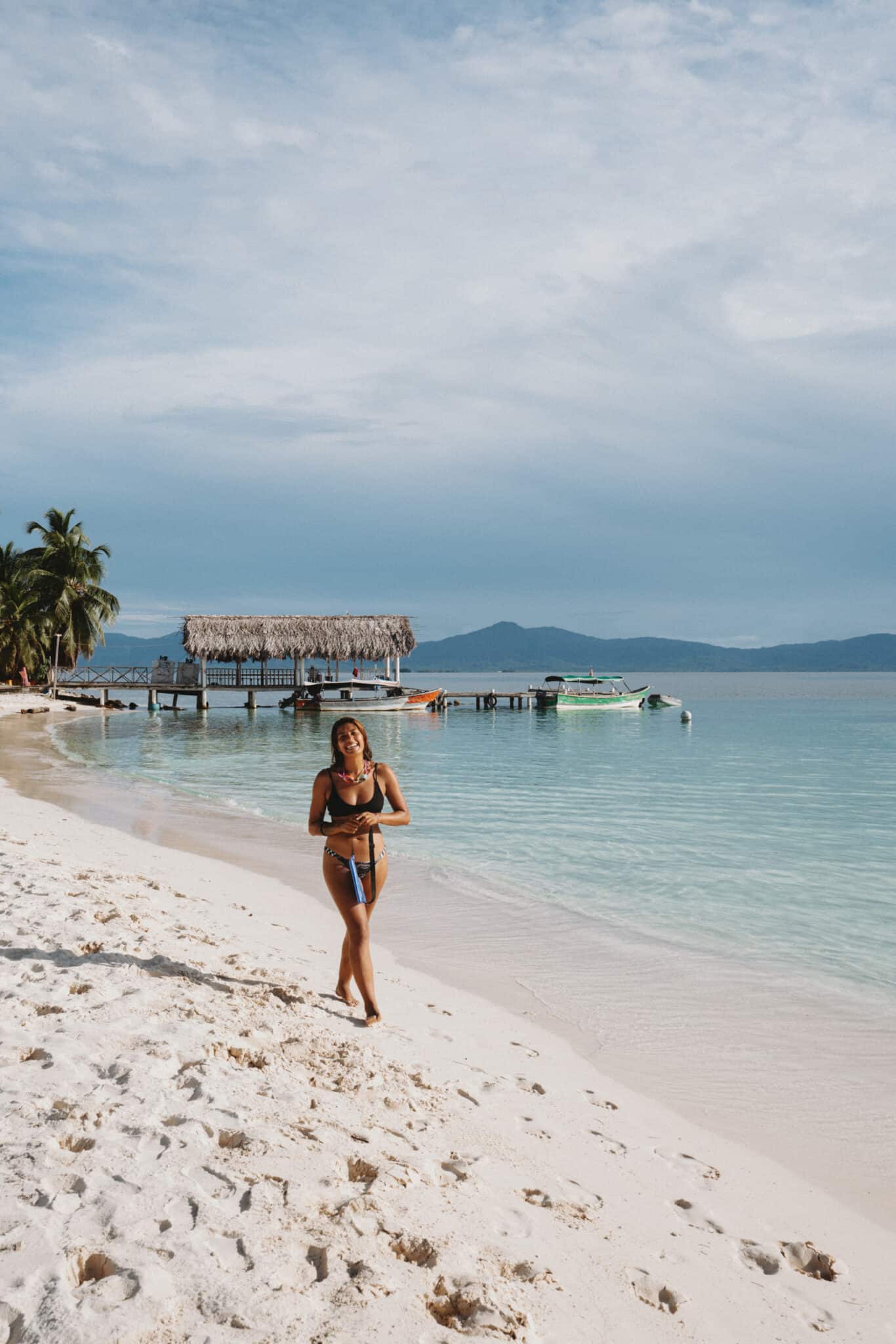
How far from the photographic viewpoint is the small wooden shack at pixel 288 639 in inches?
1972

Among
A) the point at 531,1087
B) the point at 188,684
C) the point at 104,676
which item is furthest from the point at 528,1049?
the point at 104,676

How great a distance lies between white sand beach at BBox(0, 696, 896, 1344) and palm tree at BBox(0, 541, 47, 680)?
146ft

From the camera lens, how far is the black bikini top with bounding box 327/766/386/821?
16.3 ft

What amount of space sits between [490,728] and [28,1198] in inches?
1569

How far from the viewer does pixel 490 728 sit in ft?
140

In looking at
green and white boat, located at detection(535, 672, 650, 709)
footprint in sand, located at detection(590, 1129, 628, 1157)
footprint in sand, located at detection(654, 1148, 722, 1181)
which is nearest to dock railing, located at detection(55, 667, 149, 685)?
green and white boat, located at detection(535, 672, 650, 709)

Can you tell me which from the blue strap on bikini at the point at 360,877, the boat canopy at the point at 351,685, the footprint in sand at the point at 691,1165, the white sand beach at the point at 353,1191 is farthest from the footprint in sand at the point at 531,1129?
the boat canopy at the point at 351,685

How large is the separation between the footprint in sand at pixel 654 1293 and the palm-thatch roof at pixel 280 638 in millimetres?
47536

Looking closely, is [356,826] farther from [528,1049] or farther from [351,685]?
[351,685]

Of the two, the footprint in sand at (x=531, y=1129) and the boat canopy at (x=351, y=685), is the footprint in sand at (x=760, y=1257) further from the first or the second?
the boat canopy at (x=351, y=685)

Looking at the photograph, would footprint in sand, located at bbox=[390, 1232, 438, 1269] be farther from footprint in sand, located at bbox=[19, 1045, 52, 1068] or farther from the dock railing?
the dock railing

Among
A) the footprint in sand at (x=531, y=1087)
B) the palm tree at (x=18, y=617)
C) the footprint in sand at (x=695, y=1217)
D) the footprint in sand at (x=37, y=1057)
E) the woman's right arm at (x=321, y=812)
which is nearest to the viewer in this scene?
the footprint in sand at (x=695, y=1217)

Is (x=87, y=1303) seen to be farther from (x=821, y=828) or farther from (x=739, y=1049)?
(x=821, y=828)

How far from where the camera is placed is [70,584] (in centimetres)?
4916
